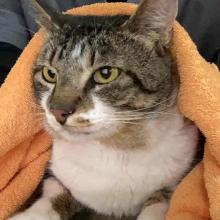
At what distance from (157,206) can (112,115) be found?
9.8 inches

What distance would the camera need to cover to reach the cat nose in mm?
882

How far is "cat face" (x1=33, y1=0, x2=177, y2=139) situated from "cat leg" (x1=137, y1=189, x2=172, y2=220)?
185 millimetres

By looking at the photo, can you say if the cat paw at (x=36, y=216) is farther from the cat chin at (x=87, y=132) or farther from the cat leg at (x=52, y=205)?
the cat chin at (x=87, y=132)

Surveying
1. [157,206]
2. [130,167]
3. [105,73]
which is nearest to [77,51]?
[105,73]

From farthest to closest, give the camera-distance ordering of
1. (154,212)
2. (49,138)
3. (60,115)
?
(49,138) < (154,212) < (60,115)

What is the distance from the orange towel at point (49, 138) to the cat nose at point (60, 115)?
199 mm

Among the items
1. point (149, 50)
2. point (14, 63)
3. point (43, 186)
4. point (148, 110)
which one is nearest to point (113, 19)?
point (149, 50)

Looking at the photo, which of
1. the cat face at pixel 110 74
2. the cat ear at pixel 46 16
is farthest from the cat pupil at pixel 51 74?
the cat ear at pixel 46 16

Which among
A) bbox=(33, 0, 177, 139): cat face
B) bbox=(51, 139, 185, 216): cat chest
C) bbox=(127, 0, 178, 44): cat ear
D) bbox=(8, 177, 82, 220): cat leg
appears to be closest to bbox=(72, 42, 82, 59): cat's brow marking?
bbox=(33, 0, 177, 139): cat face

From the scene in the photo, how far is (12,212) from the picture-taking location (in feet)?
3.51

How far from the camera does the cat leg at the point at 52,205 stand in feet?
3.37

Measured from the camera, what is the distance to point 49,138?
1170 millimetres

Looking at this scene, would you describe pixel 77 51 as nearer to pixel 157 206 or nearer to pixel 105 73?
pixel 105 73

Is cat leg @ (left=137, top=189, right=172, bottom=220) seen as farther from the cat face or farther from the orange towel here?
the cat face
